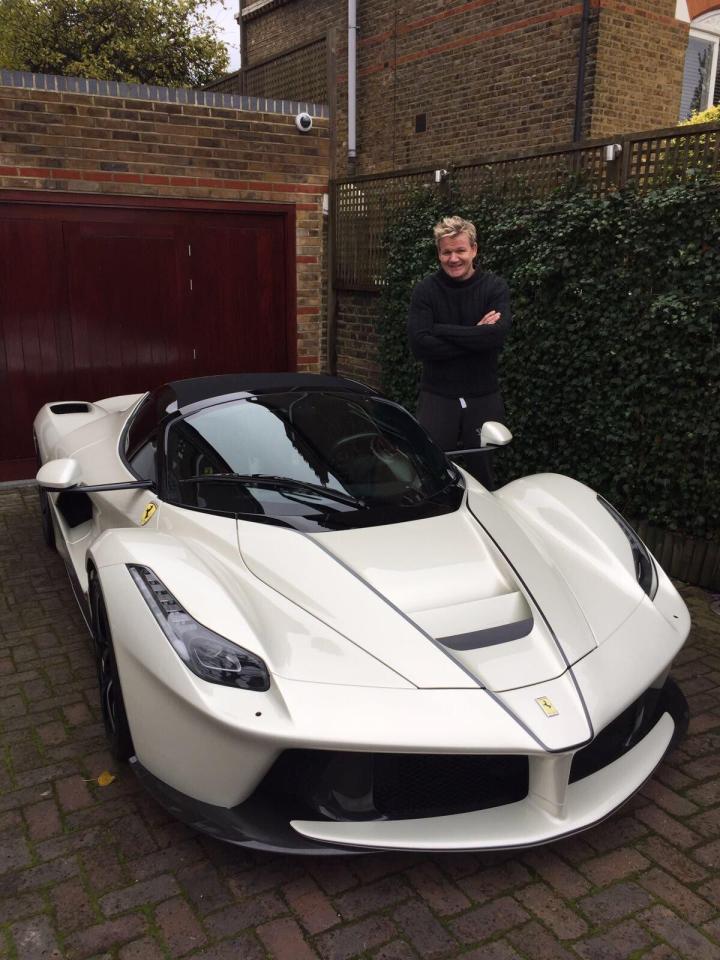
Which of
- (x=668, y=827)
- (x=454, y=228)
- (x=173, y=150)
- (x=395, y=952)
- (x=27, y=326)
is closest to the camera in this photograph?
(x=395, y=952)

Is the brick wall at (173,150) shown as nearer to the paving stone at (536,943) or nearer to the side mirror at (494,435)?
the side mirror at (494,435)

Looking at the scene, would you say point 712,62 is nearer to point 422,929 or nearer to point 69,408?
point 69,408

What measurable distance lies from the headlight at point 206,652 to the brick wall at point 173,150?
5455 mm

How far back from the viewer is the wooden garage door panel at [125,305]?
23.3 ft

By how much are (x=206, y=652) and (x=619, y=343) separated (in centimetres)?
367

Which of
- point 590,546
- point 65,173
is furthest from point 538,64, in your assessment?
point 590,546

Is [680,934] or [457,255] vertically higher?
[457,255]

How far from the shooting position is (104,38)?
19.4m

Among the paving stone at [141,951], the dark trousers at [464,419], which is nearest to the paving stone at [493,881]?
the paving stone at [141,951]

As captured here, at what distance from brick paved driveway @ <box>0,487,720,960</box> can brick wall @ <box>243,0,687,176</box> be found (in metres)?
8.58

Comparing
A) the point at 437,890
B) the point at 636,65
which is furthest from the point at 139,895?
the point at 636,65

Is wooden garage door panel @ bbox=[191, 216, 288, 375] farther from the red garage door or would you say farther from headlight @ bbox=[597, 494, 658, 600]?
headlight @ bbox=[597, 494, 658, 600]

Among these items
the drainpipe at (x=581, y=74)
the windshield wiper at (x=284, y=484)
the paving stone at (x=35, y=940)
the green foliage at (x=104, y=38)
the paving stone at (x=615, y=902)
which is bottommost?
the paving stone at (x=35, y=940)

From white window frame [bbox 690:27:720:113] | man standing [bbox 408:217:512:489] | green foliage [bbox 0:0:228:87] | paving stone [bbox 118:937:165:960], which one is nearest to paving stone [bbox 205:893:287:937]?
paving stone [bbox 118:937:165:960]
